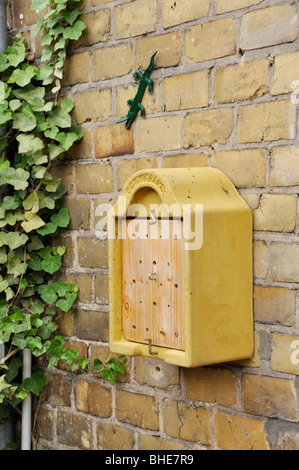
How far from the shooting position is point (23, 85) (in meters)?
2.28

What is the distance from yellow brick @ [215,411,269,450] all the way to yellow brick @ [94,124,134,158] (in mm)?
896

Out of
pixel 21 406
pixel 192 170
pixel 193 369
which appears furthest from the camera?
pixel 21 406

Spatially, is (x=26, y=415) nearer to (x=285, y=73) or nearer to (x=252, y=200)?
(x=252, y=200)

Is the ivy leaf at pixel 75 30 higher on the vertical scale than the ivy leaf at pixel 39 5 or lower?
lower

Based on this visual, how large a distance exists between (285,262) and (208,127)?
47cm

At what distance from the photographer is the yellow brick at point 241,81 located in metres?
1.75

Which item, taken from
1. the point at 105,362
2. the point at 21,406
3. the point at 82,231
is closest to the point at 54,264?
the point at 82,231

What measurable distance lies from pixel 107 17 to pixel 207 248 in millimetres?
942

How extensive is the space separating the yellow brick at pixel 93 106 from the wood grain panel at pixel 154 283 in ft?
1.66

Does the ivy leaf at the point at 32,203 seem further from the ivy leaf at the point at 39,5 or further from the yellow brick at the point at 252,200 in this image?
the yellow brick at the point at 252,200

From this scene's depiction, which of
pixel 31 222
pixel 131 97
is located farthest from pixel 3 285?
pixel 131 97

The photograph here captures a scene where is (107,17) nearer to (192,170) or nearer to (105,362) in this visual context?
(192,170)

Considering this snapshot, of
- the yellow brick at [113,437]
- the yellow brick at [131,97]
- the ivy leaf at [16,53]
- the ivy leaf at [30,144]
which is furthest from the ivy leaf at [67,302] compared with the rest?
the ivy leaf at [16,53]

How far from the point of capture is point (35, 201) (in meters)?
2.28
